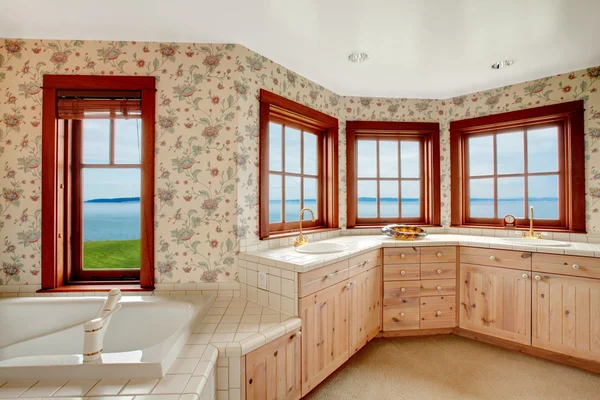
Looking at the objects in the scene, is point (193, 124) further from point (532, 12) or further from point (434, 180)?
point (434, 180)

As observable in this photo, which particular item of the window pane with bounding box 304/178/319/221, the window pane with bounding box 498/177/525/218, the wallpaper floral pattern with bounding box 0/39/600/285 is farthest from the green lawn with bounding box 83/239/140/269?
the window pane with bounding box 498/177/525/218

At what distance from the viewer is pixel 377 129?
273cm

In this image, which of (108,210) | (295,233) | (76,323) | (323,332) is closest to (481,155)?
(295,233)

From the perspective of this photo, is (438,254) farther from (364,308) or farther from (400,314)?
(364,308)

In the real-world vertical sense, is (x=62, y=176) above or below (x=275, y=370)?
above

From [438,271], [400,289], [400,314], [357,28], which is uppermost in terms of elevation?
[357,28]

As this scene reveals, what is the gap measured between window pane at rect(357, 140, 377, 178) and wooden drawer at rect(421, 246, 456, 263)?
100 centimetres

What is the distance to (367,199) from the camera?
2.86 meters

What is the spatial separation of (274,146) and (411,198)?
172 cm

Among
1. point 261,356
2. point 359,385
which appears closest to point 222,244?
point 261,356

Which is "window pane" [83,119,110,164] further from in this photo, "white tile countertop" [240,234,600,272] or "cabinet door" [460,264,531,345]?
"cabinet door" [460,264,531,345]

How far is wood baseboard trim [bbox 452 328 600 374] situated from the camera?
1806 millimetres

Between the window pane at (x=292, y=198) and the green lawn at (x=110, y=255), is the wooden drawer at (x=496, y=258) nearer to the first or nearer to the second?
the window pane at (x=292, y=198)

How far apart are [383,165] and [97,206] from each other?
271 centimetres
